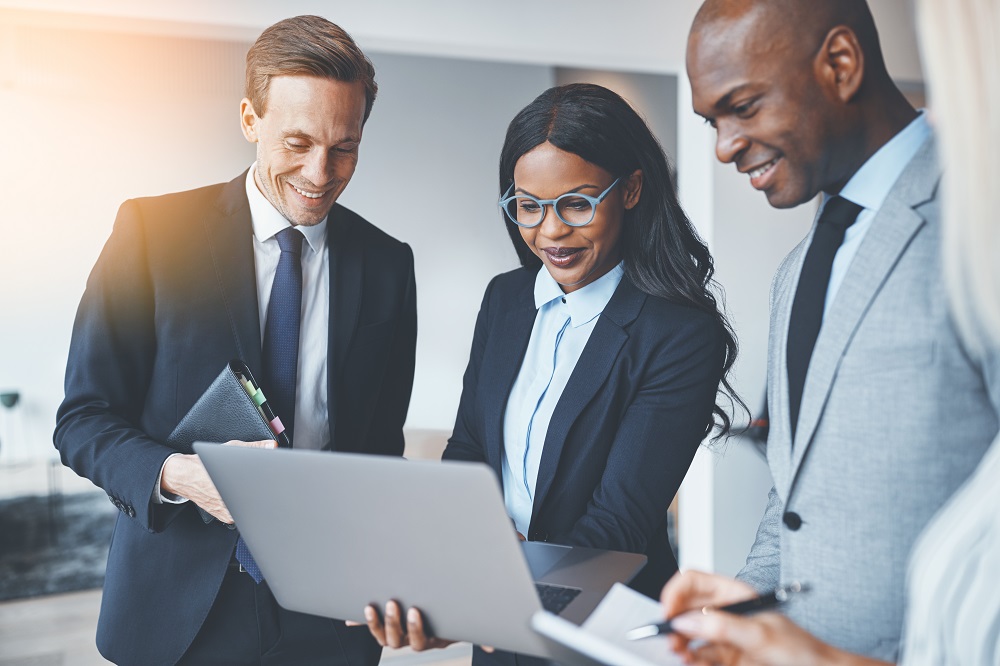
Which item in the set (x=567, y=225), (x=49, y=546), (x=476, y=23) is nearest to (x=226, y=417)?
(x=567, y=225)

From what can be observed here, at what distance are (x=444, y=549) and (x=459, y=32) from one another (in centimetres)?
264

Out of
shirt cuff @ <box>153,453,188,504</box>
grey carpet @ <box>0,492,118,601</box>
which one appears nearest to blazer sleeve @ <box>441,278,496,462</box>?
shirt cuff @ <box>153,453,188,504</box>

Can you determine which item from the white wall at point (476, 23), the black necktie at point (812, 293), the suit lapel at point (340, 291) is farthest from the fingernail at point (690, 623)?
the white wall at point (476, 23)

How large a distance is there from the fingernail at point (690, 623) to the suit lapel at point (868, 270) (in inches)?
10.9

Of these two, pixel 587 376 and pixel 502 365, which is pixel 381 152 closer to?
pixel 502 365

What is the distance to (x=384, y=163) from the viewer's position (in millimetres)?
4047

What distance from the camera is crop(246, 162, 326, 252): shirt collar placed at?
173cm

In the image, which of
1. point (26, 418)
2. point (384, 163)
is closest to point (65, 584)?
point (26, 418)

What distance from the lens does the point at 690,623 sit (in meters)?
0.93

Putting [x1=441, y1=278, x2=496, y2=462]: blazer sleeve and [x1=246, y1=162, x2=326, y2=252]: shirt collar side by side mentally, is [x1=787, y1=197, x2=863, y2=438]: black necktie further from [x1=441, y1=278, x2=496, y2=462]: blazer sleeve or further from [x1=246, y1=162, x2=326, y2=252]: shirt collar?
[x1=246, y1=162, x2=326, y2=252]: shirt collar

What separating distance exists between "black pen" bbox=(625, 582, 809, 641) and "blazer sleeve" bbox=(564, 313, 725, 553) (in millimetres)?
468

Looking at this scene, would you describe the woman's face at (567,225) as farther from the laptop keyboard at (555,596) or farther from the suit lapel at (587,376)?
the laptop keyboard at (555,596)

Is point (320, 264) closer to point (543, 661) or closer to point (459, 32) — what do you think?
point (543, 661)

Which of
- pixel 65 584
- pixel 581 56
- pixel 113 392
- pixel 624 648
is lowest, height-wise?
pixel 65 584
